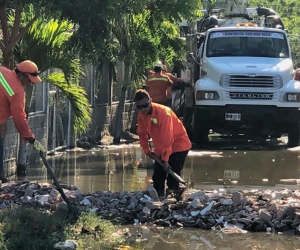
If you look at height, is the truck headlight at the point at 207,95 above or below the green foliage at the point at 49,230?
above

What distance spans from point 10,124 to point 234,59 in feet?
18.7

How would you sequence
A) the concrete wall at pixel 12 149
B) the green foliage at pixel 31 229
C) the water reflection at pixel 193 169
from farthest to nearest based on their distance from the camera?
the concrete wall at pixel 12 149 → the water reflection at pixel 193 169 → the green foliage at pixel 31 229

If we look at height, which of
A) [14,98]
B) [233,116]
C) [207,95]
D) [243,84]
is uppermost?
[243,84]

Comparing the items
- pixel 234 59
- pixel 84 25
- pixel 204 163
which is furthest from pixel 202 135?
pixel 84 25

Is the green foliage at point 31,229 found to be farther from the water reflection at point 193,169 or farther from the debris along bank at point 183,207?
the water reflection at point 193,169

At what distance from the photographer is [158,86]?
52.0ft

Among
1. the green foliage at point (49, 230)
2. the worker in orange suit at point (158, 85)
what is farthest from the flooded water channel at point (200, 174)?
the worker in orange suit at point (158, 85)

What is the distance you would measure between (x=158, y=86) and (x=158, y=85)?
0.03 meters

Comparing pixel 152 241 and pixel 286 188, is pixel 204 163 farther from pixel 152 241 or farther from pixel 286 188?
pixel 152 241

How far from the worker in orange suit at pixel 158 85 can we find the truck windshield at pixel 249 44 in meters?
1.12

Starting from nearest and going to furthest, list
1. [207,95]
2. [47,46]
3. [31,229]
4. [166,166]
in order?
[31,229], [166,166], [47,46], [207,95]

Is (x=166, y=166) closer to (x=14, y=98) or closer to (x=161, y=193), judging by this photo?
(x=161, y=193)

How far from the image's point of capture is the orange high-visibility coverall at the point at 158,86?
15.8m

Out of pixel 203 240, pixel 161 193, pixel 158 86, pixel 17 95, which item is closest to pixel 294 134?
pixel 158 86
